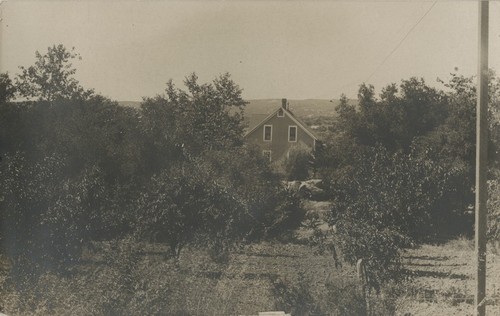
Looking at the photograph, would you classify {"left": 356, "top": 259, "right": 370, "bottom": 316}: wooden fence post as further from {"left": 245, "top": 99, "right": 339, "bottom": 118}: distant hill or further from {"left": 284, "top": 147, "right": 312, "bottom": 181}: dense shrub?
{"left": 245, "top": 99, "right": 339, "bottom": 118}: distant hill

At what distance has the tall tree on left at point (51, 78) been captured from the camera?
9875mm

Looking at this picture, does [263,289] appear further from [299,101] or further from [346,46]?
[346,46]

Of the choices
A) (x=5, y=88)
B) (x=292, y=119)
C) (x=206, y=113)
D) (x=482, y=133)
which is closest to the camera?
(x=482, y=133)

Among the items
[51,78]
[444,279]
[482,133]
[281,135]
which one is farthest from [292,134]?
[51,78]

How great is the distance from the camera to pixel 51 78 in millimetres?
10406

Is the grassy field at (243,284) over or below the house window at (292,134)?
below

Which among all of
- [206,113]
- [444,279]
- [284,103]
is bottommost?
[444,279]

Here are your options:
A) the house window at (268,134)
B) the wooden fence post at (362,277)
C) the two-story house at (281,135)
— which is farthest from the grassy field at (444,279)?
the house window at (268,134)

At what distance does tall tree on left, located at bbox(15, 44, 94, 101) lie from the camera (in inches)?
389

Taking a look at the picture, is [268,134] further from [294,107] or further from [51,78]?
[51,78]

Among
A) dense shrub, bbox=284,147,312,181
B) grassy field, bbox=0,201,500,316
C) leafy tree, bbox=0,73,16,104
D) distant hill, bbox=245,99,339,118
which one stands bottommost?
grassy field, bbox=0,201,500,316

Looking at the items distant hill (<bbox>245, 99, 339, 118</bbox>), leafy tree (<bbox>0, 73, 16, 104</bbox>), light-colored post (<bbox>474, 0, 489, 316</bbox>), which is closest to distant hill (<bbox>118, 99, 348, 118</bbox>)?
distant hill (<bbox>245, 99, 339, 118</bbox>)

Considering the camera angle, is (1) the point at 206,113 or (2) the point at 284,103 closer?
(2) the point at 284,103

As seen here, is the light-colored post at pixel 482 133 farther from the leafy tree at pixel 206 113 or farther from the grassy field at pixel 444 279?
the leafy tree at pixel 206 113
